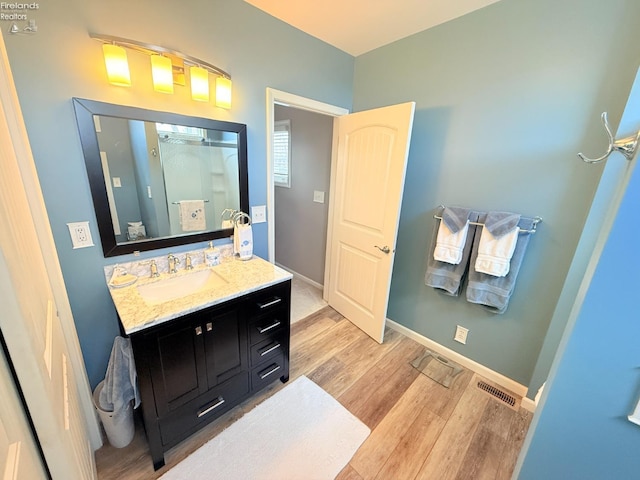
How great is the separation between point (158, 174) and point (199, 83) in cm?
59

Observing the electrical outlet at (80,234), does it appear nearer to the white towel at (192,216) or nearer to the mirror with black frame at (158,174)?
the mirror with black frame at (158,174)

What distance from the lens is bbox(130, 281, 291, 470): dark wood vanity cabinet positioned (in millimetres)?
1174

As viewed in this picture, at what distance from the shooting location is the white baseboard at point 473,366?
1.80 meters

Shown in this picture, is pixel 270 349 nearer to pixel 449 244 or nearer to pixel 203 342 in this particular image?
pixel 203 342

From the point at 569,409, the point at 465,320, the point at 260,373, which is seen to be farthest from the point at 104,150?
the point at 465,320

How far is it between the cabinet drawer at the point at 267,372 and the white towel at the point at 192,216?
1018mm

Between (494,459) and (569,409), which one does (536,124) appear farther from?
(494,459)

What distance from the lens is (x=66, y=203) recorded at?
1232 mm

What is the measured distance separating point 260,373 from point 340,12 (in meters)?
2.51

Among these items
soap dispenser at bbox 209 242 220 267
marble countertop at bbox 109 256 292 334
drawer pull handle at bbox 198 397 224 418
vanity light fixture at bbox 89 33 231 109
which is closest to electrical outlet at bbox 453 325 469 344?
marble countertop at bbox 109 256 292 334

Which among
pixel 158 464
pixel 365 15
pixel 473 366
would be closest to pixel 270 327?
pixel 158 464

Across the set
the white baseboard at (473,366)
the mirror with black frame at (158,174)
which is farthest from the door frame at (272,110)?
the white baseboard at (473,366)

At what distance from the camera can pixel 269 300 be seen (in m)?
1.55

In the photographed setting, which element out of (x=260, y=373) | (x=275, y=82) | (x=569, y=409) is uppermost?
(x=275, y=82)
